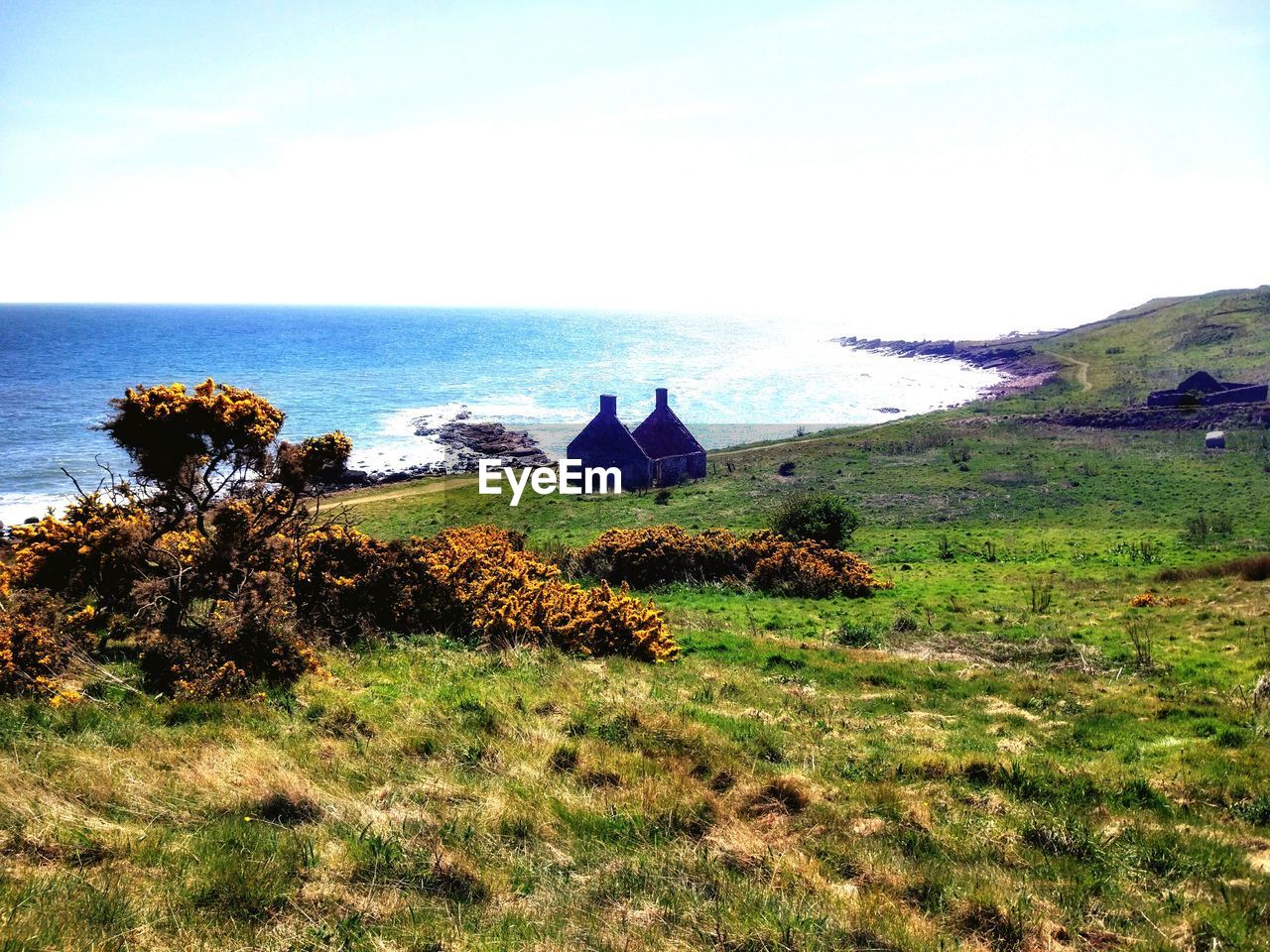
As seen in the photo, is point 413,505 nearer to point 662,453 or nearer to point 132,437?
point 662,453

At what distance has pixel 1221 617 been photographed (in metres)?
20.1

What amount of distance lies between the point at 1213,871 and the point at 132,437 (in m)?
15.1

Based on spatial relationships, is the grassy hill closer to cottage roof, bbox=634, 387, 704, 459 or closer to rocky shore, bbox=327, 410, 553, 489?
cottage roof, bbox=634, 387, 704, 459

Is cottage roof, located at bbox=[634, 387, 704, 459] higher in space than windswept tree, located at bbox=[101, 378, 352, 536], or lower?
lower

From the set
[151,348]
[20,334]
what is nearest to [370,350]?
[151,348]

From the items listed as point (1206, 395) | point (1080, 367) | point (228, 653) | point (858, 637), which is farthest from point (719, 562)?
point (1080, 367)

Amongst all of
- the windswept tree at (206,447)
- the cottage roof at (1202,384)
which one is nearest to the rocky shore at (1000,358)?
the cottage roof at (1202,384)

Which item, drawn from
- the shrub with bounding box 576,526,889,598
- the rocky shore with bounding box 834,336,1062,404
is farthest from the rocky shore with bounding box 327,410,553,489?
the rocky shore with bounding box 834,336,1062,404

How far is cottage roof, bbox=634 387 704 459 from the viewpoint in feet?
179

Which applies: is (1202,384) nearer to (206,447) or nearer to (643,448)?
(643,448)

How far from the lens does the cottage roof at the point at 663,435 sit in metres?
54.5

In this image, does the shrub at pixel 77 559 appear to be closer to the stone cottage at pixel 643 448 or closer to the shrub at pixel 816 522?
the shrub at pixel 816 522

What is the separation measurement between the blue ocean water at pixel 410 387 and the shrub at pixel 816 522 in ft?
140

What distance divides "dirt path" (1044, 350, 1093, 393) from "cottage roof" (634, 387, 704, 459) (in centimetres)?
6812
